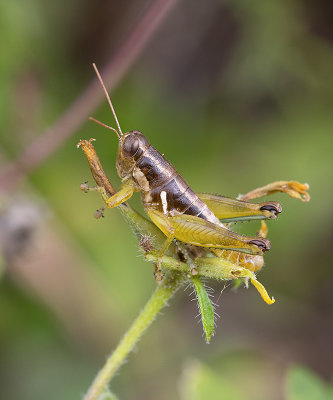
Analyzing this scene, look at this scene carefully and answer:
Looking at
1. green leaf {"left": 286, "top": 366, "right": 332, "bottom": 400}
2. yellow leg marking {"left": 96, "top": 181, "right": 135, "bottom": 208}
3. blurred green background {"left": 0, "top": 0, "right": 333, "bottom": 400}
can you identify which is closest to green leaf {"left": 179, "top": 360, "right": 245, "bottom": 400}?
green leaf {"left": 286, "top": 366, "right": 332, "bottom": 400}

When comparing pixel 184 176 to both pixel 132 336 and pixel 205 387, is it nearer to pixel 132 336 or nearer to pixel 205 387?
pixel 205 387

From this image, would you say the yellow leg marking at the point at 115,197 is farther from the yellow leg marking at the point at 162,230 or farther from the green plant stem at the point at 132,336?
the green plant stem at the point at 132,336

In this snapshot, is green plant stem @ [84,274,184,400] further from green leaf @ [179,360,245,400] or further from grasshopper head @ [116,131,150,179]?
green leaf @ [179,360,245,400]

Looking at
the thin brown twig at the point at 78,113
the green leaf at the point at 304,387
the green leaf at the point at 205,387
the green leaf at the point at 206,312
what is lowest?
the green leaf at the point at 304,387

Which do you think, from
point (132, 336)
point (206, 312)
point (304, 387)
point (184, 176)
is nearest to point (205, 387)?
point (304, 387)

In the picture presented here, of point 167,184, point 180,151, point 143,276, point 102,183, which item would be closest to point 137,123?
point 180,151

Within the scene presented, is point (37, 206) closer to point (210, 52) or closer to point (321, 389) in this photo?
point (321, 389)

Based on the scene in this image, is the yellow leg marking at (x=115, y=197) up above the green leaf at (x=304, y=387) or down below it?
above

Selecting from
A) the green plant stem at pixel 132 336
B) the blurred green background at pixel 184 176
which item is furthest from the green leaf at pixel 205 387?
the blurred green background at pixel 184 176
